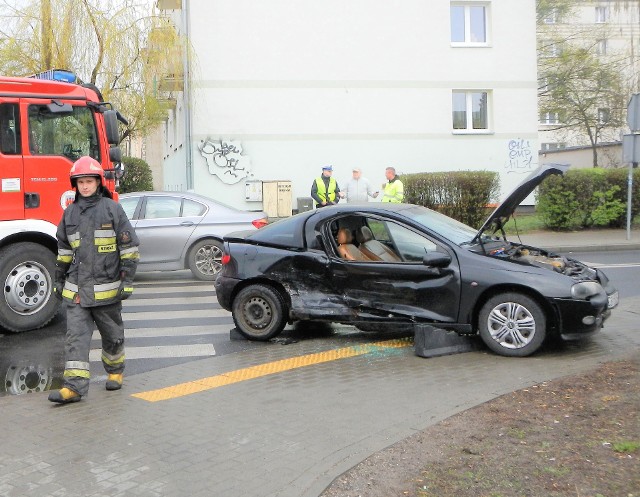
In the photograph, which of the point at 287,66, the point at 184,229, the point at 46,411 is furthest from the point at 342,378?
the point at 287,66

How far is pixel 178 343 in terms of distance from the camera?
8.28 m

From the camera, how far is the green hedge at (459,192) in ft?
64.5

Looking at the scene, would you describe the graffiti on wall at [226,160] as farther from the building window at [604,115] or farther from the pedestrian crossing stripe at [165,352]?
the building window at [604,115]

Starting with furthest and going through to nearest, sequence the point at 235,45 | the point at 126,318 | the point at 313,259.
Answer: the point at 235,45 < the point at 126,318 < the point at 313,259

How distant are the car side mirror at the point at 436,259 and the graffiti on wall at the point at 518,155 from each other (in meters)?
21.5

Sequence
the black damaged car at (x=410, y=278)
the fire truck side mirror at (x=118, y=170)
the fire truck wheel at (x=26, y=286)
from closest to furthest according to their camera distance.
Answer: the black damaged car at (x=410, y=278), the fire truck wheel at (x=26, y=286), the fire truck side mirror at (x=118, y=170)

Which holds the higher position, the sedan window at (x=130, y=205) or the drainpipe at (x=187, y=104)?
the drainpipe at (x=187, y=104)

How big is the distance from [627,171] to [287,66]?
39.9 ft

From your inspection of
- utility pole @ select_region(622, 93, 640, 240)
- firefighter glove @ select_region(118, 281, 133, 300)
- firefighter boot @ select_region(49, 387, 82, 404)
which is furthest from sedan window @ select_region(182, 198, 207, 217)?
utility pole @ select_region(622, 93, 640, 240)

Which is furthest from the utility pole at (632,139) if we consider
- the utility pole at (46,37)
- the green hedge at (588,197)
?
the utility pole at (46,37)

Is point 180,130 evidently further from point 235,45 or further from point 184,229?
point 184,229

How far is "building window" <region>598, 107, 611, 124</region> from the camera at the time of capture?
133 ft

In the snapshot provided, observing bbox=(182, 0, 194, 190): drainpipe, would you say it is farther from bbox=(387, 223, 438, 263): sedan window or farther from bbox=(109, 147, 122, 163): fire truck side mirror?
bbox=(387, 223, 438, 263): sedan window

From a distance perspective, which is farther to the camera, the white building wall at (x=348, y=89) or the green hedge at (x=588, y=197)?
the white building wall at (x=348, y=89)
